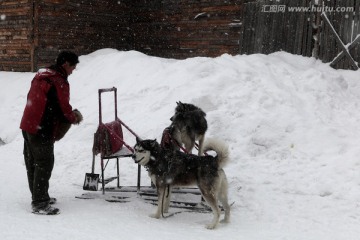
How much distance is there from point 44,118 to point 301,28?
988 centimetres

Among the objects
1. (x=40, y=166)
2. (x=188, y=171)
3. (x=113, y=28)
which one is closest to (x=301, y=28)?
(x=113, y=28)

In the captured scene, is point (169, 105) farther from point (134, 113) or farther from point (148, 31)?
point (148, 31)

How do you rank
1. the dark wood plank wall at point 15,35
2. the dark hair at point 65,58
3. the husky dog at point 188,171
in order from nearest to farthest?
the husky dog at point 188,171 < the dark hair at point 65,58 < the dark wood plank wall at point 15,35

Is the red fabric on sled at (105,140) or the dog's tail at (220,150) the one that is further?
the red fabric on sled at (105,140)

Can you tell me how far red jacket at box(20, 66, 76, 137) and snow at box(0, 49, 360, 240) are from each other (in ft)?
4.02

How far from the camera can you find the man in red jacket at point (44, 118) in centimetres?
599

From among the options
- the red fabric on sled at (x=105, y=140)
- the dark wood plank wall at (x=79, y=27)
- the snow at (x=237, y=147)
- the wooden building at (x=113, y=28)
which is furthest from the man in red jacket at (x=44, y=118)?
the dark wood plank wall at (x=79, y=27)

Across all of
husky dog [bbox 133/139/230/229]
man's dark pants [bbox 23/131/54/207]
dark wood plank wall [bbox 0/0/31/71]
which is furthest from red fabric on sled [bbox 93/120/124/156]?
dark wood plank wall [bbox 0/0/31/71]

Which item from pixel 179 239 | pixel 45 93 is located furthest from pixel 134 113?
pixel 179 239

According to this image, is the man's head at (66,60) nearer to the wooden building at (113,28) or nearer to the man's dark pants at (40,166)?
the man's dark pants at (40,166)

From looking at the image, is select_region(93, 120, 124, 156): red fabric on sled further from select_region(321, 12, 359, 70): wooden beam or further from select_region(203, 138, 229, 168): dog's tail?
select_region(321, 12, 359, 70): wooden beam

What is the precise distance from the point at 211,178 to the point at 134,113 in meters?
5.19

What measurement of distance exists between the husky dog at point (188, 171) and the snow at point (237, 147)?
1.07 ft

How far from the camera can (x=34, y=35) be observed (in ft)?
54.7
